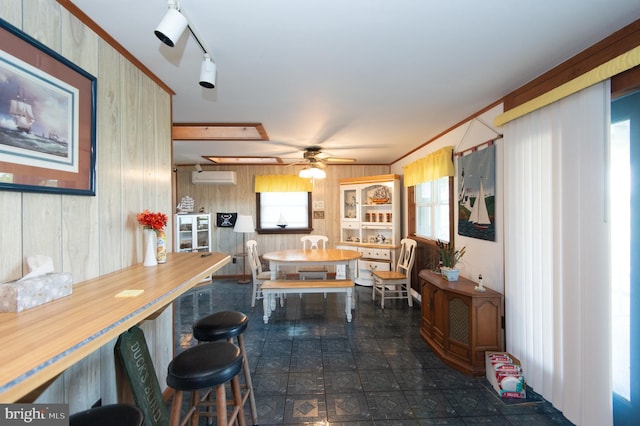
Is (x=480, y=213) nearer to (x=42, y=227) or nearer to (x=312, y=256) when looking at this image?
(x=312, y=256)

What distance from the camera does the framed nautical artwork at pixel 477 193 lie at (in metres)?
2.53

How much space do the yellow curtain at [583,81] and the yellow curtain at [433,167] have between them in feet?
3.20

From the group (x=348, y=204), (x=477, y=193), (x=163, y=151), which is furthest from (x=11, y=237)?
(x=348, y=204)

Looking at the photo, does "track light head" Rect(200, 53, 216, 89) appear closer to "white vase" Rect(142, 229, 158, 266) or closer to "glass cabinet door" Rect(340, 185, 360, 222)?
"white vase" Rect(142, 229, 158, 266)

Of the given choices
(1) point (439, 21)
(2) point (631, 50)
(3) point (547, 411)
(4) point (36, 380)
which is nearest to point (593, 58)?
(2) point (631, 50)

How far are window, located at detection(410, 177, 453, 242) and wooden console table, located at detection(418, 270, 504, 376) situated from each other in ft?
3.15

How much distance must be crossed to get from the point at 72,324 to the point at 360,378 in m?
2.17

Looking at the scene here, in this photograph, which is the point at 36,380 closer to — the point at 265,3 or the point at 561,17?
the point at 265,3

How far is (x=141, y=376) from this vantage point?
4.56 ft

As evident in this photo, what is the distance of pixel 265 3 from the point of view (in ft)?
4.20

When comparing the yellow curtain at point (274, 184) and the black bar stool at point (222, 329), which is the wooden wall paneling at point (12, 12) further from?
the yellow curtain at point (274, 184)

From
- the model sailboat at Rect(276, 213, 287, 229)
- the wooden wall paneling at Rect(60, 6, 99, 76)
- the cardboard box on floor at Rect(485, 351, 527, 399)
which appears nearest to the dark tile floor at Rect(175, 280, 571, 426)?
the cardboard box on floor at Rect(485, 351, 527, 399)

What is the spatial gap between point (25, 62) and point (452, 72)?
90.5 inches

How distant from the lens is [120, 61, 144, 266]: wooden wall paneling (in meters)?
1.66
